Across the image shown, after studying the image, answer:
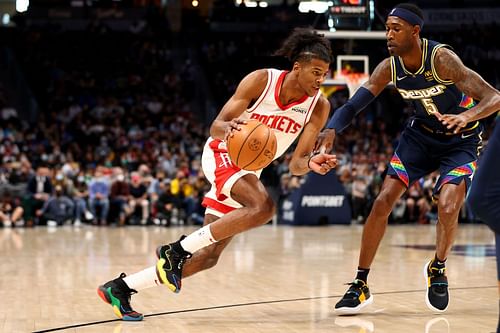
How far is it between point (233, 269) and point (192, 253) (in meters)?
3.39

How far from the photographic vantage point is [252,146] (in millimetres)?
5367

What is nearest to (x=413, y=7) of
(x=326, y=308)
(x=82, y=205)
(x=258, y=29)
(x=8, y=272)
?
(x=326, y=308)

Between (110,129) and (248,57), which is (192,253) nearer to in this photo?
(110,129)

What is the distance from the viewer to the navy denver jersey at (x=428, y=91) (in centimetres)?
603

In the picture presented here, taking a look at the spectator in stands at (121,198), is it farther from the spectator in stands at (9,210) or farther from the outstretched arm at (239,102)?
the outstretched arm at (239,102)

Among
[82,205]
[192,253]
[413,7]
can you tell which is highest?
[413,7]

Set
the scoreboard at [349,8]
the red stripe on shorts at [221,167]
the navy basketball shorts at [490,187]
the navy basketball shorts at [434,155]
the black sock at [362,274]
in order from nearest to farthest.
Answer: the navy basketball shorts at [490,187] < the red stripe on shorts at [221,167] < the navy basketball shorts at [434,155] < the black sock at [362,274] < the scoreboard at [349,8]

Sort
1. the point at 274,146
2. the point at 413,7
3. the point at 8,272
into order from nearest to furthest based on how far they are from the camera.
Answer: the point at 274,146, the point at 413,7, the point at 8,272

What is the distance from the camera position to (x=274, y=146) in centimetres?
550

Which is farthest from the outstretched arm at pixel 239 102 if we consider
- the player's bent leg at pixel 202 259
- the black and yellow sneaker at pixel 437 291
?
the black and yellow sneaker at pixel 437 291

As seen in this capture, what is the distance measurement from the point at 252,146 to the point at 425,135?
1554 millimetres

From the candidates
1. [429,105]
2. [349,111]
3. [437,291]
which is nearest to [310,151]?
[349,111]

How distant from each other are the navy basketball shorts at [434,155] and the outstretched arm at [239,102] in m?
1.19

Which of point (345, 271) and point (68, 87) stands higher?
point (68, 87)
